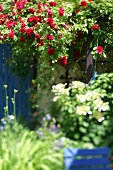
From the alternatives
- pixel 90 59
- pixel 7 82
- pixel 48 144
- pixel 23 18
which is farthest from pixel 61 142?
pixel 7 82

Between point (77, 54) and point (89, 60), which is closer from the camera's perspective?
point (89, 60)

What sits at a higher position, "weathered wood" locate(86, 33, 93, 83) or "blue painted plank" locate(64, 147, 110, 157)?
Answer: "weathered wood" locate(86, 33, 93, 83)

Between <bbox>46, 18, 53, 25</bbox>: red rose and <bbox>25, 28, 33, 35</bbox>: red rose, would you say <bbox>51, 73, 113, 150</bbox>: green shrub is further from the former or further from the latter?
<bbox>25, 28, 33, 35</bbox>: red rose

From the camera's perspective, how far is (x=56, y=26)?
4.91 metres

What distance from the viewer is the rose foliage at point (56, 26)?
4879 mm

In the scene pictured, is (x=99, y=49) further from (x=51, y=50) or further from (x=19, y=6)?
(x=19, y=6)

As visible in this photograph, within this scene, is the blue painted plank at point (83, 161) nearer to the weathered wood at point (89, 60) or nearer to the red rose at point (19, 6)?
the weathered wood at point (89, 60)

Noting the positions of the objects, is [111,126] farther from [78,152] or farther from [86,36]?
[86,36]

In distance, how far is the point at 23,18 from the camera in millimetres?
5141

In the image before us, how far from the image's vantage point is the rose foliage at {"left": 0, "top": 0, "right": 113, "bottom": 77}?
4.88m

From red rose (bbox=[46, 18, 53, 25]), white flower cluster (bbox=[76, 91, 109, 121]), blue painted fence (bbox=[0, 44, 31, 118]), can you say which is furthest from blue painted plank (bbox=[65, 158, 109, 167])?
blue painted fence (bbox=[0, 44, 31, 118])

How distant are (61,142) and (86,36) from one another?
7.67ft

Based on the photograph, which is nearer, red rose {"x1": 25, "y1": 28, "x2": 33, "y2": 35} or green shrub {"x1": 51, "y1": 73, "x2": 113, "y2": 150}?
green shrub {"x1": 51, "y1": 73, "x2": 113, "y2": 150}

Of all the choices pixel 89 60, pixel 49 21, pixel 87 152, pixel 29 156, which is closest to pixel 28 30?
pixel 49 21
